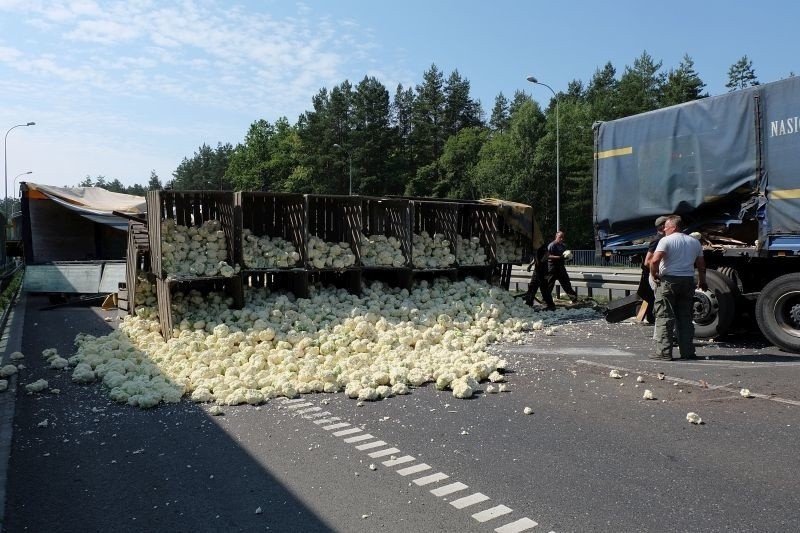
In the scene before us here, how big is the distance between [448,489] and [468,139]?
58569 millimetres

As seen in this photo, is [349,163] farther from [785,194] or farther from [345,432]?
[345,432]

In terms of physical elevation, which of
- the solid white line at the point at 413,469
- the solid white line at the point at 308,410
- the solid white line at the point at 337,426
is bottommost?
the solid white line at the point at 413,469

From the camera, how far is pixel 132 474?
4.86 m

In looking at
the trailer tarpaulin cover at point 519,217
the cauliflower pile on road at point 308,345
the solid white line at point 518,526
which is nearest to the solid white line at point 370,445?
the cauliflower pile on road at point 308,345

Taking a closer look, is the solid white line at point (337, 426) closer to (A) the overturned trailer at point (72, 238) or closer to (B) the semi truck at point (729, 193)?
(B) the semi truck at point (729, 193)

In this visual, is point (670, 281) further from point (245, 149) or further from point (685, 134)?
point (245, 149)

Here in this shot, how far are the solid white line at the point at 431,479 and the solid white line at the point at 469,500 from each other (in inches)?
14.2

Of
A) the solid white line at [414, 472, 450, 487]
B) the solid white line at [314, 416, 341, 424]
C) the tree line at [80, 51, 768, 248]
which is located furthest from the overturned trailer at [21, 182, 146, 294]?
the tree line at [80, 51, 768, 248]

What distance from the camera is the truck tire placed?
28.0 feet

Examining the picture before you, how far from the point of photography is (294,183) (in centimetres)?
7019

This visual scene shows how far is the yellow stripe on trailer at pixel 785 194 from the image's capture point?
8438 millimetres

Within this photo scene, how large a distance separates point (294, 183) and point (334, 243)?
5872cm

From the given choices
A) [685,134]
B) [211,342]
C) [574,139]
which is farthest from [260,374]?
[574,139]

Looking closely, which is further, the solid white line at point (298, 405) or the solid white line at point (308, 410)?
the solid white line at point (298, 405)
